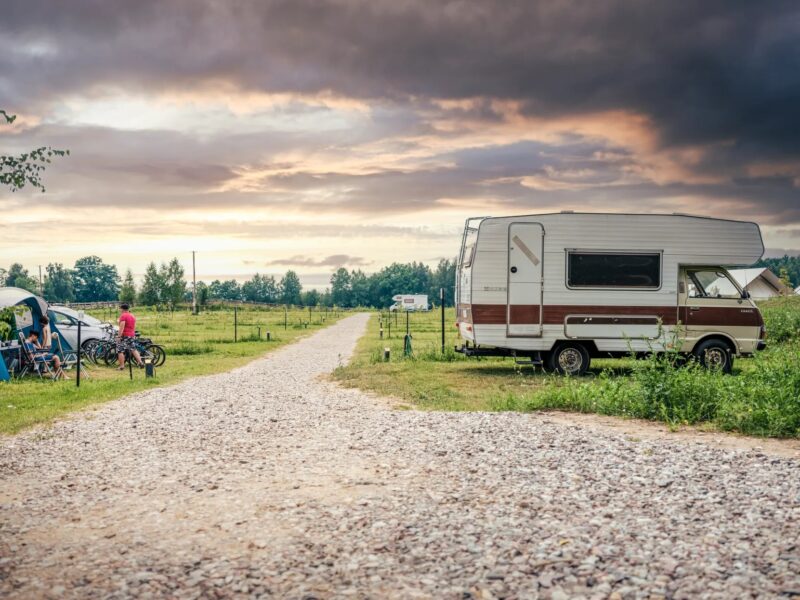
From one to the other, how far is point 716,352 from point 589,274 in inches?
152

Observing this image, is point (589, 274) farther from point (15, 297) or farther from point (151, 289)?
point (151, 289)

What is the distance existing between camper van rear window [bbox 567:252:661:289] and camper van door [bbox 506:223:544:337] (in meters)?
0.81

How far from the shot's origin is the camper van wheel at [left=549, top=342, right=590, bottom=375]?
16.5m

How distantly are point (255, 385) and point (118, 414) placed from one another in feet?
13.1

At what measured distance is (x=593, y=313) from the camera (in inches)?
636

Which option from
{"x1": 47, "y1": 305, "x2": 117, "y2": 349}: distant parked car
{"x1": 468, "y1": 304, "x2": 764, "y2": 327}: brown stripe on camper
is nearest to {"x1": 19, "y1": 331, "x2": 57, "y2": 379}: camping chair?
{"x1": 47, "y1": 305, "x2": 117, "y2": 349}: distant parked car

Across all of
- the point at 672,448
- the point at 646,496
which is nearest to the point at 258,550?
the point at 646,496

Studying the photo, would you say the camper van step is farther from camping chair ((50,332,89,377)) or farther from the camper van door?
camping chair ((50,332,89,377))

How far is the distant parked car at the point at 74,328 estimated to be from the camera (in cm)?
2234

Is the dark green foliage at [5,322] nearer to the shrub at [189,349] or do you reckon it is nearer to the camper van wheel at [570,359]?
the camper van wheel at [570,359]

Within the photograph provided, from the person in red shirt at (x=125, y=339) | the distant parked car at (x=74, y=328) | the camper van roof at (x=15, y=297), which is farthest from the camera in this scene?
the distant parked car at (x=74, y=328)

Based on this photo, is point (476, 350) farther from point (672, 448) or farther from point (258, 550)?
Answer: point (258, 550)

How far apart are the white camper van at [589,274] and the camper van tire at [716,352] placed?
666mm

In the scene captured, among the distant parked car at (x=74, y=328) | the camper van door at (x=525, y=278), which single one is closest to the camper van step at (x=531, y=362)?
the camper van door at (x=525, y=278)
